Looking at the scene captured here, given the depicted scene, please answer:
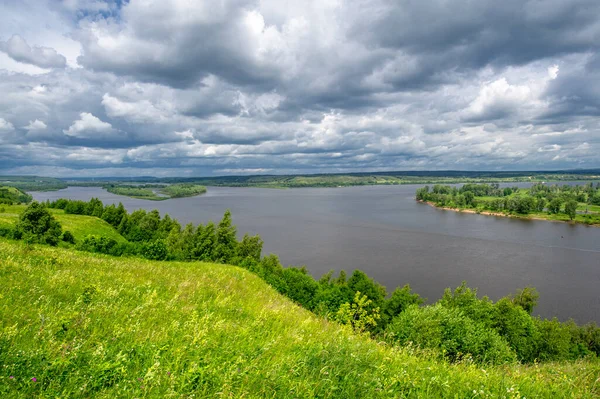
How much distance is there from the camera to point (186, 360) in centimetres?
436

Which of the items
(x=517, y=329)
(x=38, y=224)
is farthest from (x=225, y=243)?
(x=517, y=329)

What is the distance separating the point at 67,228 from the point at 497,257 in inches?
2990

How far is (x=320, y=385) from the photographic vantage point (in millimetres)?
4164

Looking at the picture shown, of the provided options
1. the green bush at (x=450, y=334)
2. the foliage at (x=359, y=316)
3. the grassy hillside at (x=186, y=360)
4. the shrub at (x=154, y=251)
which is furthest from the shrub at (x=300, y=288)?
the grassy hillside at (x=186, y=360)

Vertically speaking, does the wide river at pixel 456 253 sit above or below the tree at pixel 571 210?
below

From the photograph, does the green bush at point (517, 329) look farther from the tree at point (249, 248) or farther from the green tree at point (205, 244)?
the green tree at point (205, 244)

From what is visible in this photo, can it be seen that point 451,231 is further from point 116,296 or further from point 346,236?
point 116,296

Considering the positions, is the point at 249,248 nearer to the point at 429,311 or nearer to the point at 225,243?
the point at 225,243

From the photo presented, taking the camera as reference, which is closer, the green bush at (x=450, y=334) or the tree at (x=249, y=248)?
the green bush at (x=450, y=334)

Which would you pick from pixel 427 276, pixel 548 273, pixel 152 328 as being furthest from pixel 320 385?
pixel 548 273

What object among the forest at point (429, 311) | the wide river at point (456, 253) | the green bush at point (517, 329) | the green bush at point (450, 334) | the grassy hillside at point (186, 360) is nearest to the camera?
the grassy hillside at point (186, 360)

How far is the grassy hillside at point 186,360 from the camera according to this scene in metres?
3.54

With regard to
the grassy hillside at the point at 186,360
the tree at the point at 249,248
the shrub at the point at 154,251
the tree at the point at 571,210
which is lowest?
the tree at the point at 571,210

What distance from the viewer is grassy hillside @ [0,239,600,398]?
3.54 m
